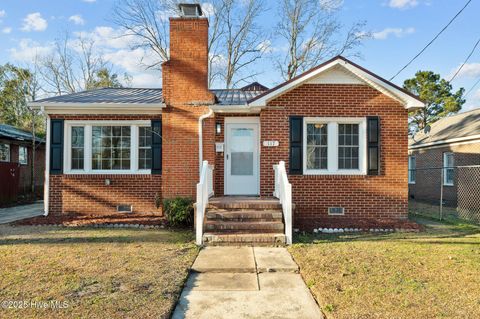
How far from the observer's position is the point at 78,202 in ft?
33.7

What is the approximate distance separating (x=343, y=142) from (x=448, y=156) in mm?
10328

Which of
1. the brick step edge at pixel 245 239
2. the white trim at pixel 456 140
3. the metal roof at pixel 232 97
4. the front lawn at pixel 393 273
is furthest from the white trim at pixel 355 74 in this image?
the white trim at pixel 456 140

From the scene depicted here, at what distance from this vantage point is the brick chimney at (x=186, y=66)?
32.8 feet

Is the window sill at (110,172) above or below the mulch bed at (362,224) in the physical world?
above

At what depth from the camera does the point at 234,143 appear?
10266 mm

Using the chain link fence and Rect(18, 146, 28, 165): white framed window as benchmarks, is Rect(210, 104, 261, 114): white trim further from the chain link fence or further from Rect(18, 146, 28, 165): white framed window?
Rect(18, 146, 28, 165): white framed window

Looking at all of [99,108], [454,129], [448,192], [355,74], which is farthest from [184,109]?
[454,129]

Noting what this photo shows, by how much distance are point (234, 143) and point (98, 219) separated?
4.32m

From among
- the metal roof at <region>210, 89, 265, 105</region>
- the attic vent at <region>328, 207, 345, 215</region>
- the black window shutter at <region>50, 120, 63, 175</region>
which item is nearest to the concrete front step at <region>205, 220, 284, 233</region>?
the attic vent at <region>328, 207, 345, 215</region>

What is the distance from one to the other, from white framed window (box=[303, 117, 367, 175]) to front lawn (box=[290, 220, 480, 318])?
6.94 feet

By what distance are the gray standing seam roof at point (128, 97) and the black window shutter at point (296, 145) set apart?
61.6 inches

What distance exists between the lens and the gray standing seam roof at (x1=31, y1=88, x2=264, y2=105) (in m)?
10.1

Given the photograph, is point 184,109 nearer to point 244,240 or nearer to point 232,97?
point 232,97

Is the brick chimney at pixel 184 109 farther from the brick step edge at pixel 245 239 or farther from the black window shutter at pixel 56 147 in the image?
the black window shutter at pixel 56 147
